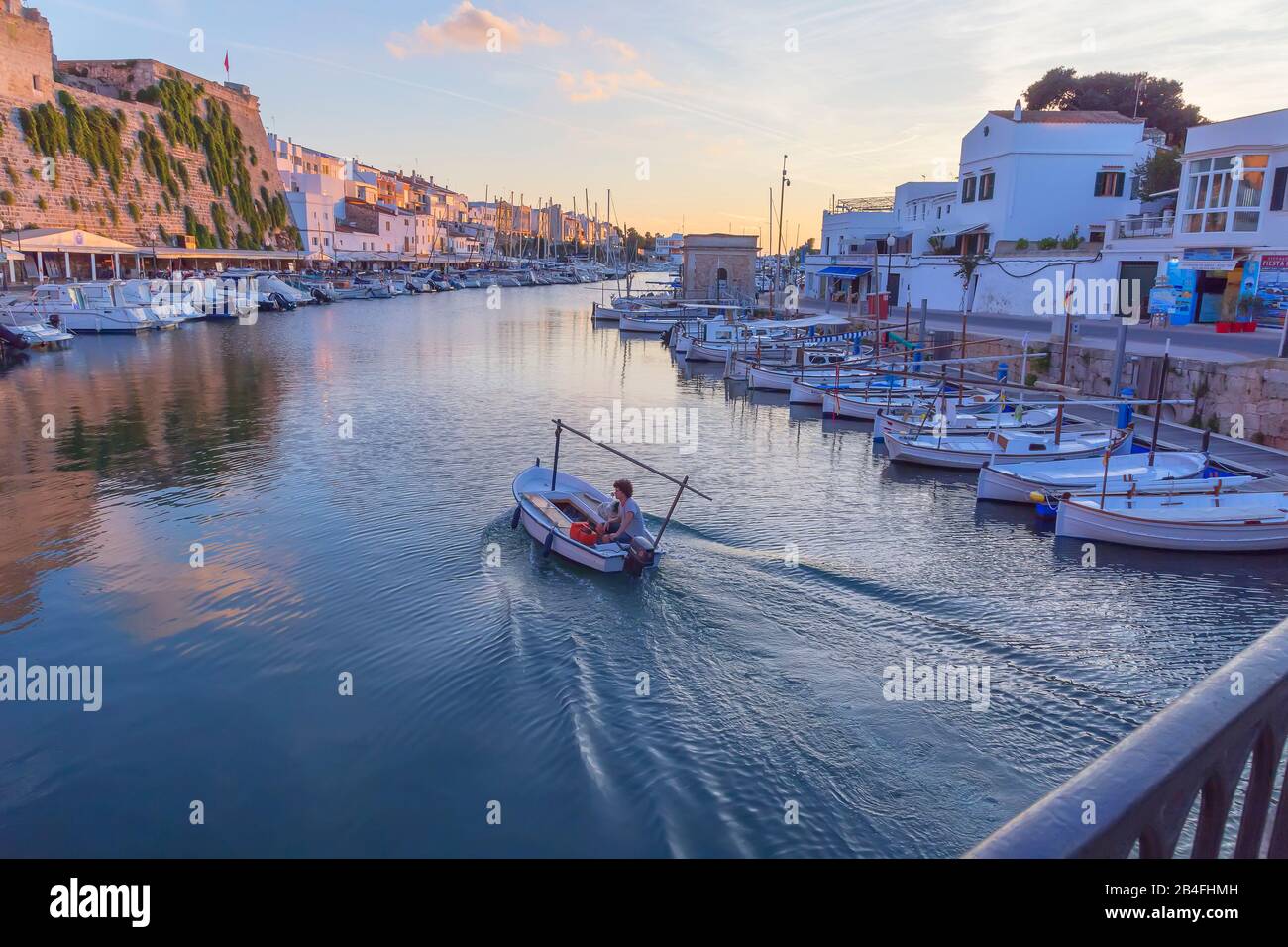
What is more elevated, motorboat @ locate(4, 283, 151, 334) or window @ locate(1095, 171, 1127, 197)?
window @ locate(1095, 171, 1127, 197)

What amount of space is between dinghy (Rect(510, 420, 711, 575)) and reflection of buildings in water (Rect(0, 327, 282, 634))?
14.0 feet

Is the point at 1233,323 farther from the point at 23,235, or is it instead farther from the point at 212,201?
the point at 212,201

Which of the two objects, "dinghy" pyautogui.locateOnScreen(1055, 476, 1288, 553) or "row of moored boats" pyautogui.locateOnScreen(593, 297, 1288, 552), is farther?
"row of moored boats" pyautogui.locateOnScreen(593, 297, 1288, 552)

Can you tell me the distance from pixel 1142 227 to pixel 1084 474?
20.8 metres

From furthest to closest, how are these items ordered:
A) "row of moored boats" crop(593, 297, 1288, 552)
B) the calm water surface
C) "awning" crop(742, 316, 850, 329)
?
"awning" crop(742, 316, 850, 329) < "row of moored boats" crop(593, 297, 1288, 552) < the calm water surface

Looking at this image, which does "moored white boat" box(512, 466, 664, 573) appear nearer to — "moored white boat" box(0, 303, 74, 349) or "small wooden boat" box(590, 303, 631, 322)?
"moored white boat" box(0, 303, 74, 349)

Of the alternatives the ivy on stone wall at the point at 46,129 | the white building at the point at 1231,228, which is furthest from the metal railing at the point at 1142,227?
the ivy on stone wall at the point at 46,129

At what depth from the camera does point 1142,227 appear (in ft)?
109

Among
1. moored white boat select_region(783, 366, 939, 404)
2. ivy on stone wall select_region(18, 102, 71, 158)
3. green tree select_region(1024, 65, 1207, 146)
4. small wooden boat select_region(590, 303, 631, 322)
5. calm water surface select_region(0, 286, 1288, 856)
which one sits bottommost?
calm water surface select_region(0, 286, 1288, 856)

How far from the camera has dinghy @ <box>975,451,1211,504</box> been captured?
53.2ft

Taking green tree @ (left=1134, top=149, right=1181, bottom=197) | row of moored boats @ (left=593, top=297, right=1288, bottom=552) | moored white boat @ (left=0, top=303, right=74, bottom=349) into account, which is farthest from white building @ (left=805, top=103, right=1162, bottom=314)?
moored white boat @ (left=0, top=303, right=74, bottom=349)

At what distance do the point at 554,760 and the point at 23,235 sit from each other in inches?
2108

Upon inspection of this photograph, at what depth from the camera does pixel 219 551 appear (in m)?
13.8
